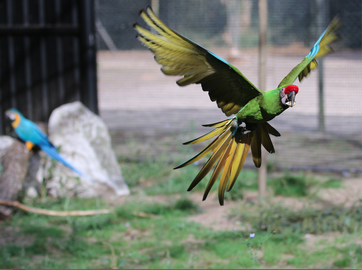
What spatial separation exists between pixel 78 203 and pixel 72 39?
1.94 m

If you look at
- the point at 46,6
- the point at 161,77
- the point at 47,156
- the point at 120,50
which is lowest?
the point at 47,156

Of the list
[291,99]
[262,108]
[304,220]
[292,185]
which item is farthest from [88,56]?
[291,99]

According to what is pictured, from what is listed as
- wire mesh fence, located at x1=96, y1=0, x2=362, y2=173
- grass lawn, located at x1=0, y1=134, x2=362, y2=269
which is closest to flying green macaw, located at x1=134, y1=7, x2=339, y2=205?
grass lawn, located at x1=0, y1=134, x2=362, y2=269

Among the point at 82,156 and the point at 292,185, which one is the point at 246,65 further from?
the point at 82,156

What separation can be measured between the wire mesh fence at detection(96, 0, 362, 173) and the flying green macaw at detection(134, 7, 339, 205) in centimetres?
240

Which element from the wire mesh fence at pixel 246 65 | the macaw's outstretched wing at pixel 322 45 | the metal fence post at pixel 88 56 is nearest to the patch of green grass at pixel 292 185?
the wire mesh fence at pixel 246 65

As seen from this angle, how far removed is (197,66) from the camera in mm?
1736

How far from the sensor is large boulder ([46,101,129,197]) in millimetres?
3861

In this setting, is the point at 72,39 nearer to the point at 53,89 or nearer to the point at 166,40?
the point at 53,89

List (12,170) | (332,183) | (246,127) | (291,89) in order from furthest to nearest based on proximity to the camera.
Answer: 1. (332,183)
2. (12,170)
3. (246,127)
4. (291,89)

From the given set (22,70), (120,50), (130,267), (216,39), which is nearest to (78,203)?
(130,267)

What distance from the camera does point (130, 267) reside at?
2559mm

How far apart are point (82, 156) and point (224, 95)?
2517mm

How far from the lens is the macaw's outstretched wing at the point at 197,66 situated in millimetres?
1616
